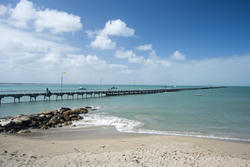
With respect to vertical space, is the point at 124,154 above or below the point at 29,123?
above

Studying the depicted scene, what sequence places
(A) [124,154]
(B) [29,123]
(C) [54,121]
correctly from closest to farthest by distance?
(A) [124,154] < (B) [29,123] < (C) [54,121]

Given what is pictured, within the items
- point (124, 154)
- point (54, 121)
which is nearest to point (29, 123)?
point (54, 121)

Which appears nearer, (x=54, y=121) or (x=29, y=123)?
(x=29, y=123)

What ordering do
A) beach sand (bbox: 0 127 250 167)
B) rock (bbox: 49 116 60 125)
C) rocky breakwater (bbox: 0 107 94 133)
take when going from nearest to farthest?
beach sand (bbox: 0 127 250 167), rocky breakwater (bbox: 0 107 94 133), rock (bbox: 49 116 60 125)

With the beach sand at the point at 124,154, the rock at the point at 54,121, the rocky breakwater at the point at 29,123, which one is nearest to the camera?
the beach sand at the point at 124,154

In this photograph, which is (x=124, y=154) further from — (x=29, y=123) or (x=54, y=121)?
(x=29, y=123)

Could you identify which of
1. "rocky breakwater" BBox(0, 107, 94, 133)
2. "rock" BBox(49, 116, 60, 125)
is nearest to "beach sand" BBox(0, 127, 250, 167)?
"rocky breakwater" BBox(0, 107, 94, 133)

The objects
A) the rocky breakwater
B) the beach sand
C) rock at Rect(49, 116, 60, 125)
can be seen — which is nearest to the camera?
the beach sand

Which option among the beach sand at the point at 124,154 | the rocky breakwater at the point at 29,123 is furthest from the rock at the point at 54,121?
the beach sand at the point at 124,154

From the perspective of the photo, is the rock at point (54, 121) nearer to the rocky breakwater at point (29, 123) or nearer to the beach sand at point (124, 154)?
the rocky breakwater at point (29, 123)

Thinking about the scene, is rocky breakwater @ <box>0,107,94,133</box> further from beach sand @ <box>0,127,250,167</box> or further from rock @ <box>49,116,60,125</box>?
beach sand @ <box>0,127,250,167</box>

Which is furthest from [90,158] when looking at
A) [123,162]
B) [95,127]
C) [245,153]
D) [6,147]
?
[245,153]

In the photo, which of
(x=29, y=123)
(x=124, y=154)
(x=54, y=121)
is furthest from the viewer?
(x=54, y=121)

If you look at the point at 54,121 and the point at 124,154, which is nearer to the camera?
the point at 124,154
